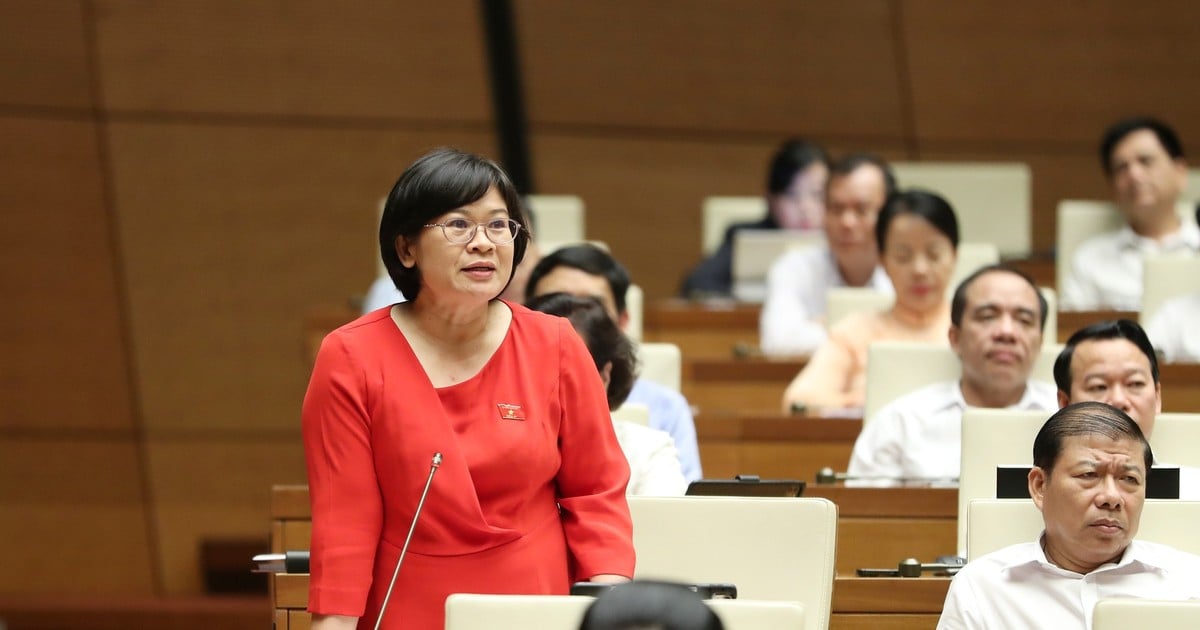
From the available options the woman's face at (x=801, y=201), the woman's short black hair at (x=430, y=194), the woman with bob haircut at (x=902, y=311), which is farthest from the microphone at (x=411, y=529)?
the woman's face at (x=801, y=201)

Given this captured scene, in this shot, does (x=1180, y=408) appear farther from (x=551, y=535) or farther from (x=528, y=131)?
(x=528, y=131)

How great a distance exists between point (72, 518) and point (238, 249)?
1028 millimetres

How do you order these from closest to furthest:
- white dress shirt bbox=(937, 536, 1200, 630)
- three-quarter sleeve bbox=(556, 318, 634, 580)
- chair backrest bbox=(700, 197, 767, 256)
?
1. three-quarter sleeve bbox=(556, 318, 634, 580)
2. white dress shirt bbox=(937, 536, 1200, 630)
3. chair backrest bbox=(700, 197, 767, 256)

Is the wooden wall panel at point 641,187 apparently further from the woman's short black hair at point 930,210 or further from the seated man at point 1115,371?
the seated man at point 1115,371

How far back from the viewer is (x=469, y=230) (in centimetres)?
200

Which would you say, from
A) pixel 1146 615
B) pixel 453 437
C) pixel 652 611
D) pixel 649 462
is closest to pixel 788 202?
pixel 649 462

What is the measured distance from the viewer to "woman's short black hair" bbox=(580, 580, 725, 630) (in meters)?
1.34

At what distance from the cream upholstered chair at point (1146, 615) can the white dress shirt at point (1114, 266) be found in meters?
3.07

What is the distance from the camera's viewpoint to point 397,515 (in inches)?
77.5

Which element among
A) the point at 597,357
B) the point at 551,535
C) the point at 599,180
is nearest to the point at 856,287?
the point at 599,180

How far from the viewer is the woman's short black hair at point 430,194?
78.8 inches

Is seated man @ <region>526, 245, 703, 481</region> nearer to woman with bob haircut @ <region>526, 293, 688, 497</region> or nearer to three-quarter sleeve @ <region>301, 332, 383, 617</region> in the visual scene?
woman with bob haircut @ <region>526, 293, 688, 497</region>

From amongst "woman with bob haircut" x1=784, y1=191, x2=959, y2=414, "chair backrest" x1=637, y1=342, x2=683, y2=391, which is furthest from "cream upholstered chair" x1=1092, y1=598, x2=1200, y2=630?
"woman with bob haircut" x1=784, y1=191, x2=959, y2=414

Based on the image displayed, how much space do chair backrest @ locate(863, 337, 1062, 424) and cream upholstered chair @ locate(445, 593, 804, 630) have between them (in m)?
1.89
